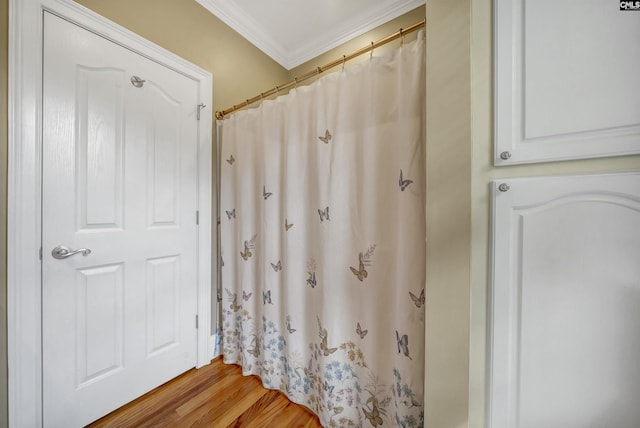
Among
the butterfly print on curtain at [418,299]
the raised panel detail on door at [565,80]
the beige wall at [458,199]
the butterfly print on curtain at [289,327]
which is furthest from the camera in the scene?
the butterfly print on curtain at [289,327]

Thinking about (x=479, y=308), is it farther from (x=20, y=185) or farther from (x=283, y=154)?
(x=20, y=185)

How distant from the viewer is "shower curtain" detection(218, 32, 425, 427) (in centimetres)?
A: 92

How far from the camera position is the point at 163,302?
1403 millimetres

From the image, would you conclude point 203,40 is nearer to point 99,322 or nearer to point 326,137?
point 326,137

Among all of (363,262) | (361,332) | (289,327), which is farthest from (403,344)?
(289,327)

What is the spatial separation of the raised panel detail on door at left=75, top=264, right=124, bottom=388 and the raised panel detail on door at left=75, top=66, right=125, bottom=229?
276 mm

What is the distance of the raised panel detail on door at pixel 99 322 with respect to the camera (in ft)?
3.64

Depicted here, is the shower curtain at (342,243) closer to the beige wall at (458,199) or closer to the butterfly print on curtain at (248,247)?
the butterfly print on curtain at (248,247)

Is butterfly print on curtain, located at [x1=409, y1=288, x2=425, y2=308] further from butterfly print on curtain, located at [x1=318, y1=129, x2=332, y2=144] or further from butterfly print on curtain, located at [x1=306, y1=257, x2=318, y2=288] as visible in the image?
butterfly print on curtain, located at [x1=318, y1=129, x2=332, y2=144]

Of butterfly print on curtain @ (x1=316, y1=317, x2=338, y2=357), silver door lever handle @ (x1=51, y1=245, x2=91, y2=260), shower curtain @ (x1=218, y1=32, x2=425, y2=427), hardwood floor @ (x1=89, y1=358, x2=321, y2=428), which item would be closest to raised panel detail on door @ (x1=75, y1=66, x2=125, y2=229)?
silver door lever handle @ (x1=51, y1=245, x2=91, y2=260)

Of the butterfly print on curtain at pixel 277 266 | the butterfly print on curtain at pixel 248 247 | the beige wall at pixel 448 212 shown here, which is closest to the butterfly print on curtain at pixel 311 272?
the butterfly print on curtain at pixel 277 266

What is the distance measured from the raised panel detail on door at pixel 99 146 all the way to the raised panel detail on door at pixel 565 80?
5.71 ft

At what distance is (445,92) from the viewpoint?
2.52 ft

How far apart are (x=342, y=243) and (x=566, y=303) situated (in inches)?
29.3
